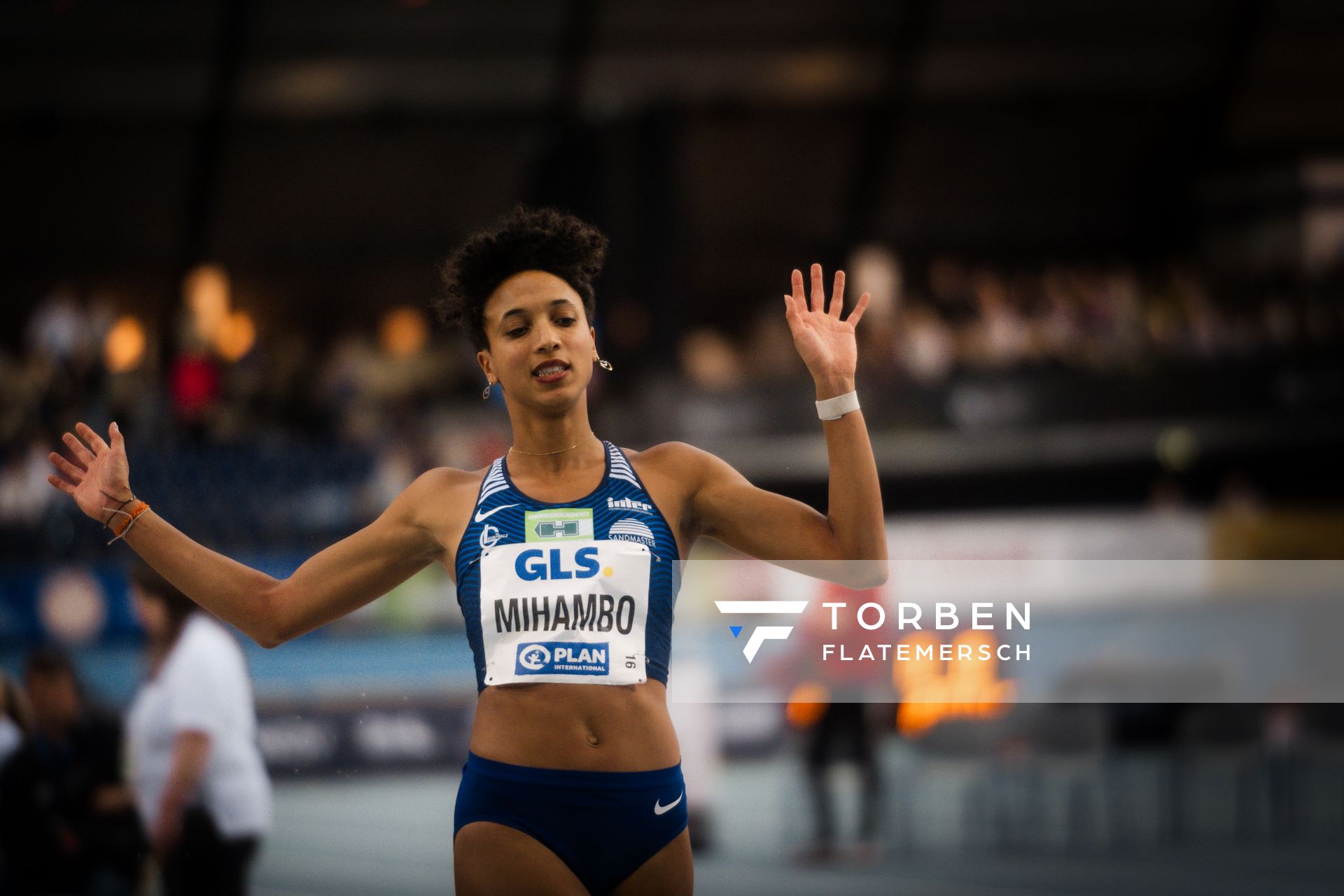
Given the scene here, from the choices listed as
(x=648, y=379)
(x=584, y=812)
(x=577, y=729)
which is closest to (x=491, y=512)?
(x=577, y=729)

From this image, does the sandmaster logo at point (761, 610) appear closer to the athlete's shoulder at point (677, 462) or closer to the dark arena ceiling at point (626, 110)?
the athlete's shoulder at point (677, 462)

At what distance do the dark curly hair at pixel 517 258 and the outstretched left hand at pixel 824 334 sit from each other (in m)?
0.43

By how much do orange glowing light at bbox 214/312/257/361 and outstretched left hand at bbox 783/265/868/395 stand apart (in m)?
13.7

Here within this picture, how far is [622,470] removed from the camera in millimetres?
2977

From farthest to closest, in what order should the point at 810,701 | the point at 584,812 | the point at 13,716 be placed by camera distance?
the point at 810,701 → the point at 13,716 → the point at 584,812

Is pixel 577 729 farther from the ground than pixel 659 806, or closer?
farther from the ground

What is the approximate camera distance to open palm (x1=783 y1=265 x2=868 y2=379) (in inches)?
114

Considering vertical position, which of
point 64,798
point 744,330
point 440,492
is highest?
point 744,330

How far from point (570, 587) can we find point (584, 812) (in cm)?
43

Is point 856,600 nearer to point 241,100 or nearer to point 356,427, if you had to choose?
point 356,427

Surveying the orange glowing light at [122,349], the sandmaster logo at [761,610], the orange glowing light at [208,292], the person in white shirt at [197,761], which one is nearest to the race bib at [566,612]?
the sandmaster logo at [761,610]

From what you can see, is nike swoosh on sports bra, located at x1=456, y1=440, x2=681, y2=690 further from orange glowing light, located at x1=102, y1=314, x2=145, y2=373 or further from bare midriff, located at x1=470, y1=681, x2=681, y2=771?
orange glowing light, located at x1=102, y1=314, x2=145, y2=373

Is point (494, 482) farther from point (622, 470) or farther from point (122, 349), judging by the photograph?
point (122, 349)

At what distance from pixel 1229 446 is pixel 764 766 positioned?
23.1 ft
